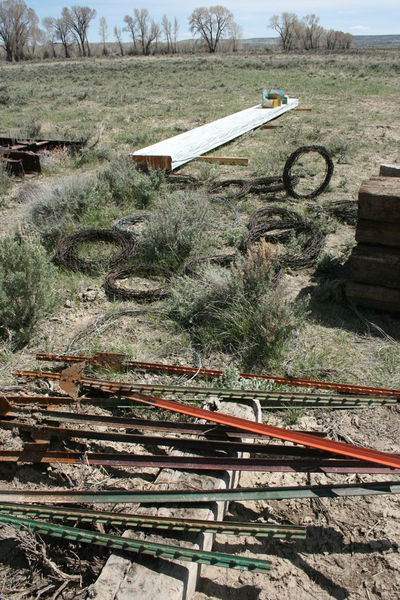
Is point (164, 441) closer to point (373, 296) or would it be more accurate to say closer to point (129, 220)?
point (373, 296)

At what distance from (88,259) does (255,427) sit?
150 inches

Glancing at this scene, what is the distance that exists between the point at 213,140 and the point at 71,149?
3.35 metres

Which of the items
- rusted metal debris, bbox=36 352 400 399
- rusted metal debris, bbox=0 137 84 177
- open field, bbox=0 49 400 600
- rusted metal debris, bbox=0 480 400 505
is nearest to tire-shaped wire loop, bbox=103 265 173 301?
open field, bbox=0 49 400 600

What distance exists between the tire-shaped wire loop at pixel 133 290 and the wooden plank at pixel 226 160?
17.7 ft

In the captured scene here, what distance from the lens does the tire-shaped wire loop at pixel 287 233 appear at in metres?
5.50

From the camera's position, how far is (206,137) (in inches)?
434

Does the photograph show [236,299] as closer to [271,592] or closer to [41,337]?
[41,337]

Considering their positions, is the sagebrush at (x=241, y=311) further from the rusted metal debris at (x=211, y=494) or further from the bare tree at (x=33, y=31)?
the bare tree at (x=33, y=31)

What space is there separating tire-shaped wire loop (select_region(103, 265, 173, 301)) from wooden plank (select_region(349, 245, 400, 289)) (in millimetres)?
1898

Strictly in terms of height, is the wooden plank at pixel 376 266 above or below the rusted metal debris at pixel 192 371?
above

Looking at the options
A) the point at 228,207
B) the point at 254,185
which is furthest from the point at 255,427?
the point at 254,185

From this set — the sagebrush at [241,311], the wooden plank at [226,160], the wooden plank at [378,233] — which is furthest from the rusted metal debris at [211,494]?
the wooden plank at [226,160]

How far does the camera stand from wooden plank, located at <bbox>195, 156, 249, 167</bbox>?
9.94 metres

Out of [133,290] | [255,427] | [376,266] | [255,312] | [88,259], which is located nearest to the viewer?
[255,427]
